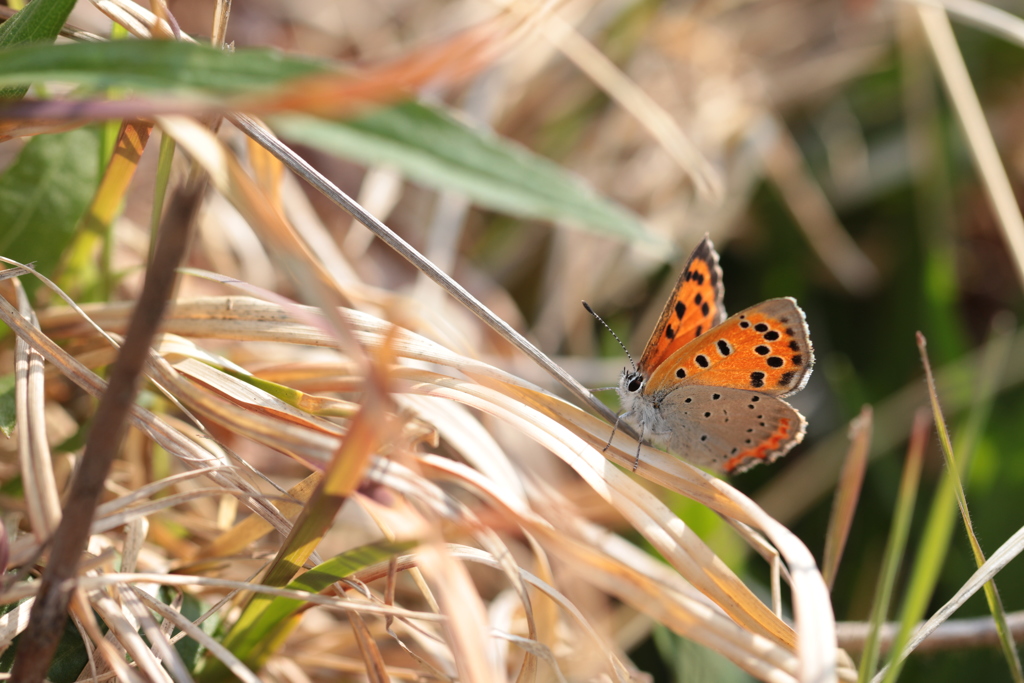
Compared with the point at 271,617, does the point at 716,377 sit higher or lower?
higher

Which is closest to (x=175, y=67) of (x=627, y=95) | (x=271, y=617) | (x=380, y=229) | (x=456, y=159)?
(x=456, y=159)

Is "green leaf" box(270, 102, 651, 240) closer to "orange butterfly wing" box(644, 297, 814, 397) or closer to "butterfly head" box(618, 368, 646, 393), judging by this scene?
"orange butterfly wing" box(644, 297, 814, 397)

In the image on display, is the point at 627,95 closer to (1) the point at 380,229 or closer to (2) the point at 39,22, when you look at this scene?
(1) the point at 380,229

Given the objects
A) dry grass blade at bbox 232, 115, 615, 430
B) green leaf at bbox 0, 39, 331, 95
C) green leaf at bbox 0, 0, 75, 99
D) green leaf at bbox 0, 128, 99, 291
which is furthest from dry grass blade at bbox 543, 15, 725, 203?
green leaf at bbox 0, 39, 331, 95

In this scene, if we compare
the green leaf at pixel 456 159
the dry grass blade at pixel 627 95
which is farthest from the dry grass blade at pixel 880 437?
the green leaf at pixel 456 159

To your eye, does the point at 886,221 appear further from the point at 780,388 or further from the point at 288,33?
the point at 288,33

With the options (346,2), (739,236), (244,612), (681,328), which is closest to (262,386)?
(244,612)
